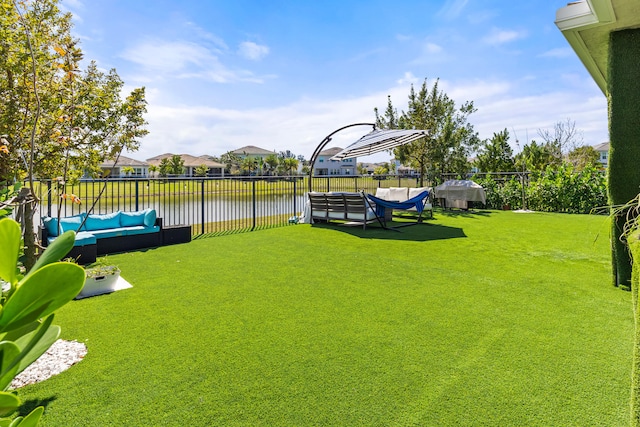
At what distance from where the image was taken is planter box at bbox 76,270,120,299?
12.6ft

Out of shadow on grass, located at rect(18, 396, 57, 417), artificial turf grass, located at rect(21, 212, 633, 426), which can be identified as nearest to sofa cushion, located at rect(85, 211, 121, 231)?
artificial turf grass, located at rect(21, 212, 633, 426)

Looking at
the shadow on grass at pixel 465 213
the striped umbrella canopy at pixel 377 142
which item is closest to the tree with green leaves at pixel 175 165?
the striped umbrella canopy at pixel 377 142

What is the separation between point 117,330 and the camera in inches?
120

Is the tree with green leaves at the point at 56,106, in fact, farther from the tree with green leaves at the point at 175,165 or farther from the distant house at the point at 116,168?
the tree with green leaves at the point at 175,165

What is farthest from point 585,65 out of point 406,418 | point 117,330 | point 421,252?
point 117,330

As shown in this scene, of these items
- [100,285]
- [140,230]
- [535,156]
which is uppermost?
[535,156]

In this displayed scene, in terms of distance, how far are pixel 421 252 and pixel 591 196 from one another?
925 centimetres

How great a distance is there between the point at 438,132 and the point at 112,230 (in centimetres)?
1280

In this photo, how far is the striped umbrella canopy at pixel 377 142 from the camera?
381 inches

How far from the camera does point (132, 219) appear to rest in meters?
6.68

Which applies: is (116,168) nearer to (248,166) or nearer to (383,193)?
(383,193)

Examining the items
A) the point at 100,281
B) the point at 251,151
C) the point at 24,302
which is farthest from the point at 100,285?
the point at 251,151

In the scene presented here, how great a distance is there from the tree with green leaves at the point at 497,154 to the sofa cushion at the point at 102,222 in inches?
862

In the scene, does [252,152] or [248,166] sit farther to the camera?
[252,152]
